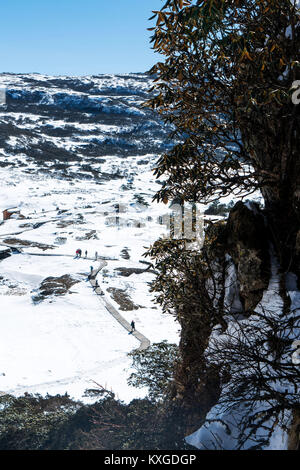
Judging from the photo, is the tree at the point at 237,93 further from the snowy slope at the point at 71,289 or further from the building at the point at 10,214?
the building at the point at 10,214

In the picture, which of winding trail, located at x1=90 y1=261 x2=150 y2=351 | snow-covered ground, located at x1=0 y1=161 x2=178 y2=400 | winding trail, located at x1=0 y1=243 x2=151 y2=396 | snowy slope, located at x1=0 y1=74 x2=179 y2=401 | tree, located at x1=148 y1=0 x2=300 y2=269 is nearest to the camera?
tree, located at x1=148 y1=0 x2=300 y2=269

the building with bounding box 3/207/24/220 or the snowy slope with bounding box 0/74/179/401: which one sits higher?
the building with bounding box 3/207/24/220

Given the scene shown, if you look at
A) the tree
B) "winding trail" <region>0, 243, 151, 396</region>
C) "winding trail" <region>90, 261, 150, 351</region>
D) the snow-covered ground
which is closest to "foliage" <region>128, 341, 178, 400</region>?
the snow-covered ground

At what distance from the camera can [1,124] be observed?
6978 inches

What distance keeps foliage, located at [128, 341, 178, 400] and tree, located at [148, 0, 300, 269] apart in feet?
25.0

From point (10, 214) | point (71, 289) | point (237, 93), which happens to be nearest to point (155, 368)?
point (237, 93)

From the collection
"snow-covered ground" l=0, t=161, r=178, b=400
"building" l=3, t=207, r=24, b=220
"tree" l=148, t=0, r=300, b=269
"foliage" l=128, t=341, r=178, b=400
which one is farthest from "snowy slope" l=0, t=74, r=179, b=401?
"tree" l=148, t=0, r=300, b=269

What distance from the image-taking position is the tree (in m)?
4.11

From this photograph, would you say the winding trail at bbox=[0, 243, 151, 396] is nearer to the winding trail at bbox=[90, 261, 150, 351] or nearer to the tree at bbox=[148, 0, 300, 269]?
the winding trail at bbox=[90, 261, 150, 351]

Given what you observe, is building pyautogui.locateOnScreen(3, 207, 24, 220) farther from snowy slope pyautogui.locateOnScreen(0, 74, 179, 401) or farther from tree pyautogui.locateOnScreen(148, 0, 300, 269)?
tree pyautogui.locateOnScreen(148, 0, 300, 269)

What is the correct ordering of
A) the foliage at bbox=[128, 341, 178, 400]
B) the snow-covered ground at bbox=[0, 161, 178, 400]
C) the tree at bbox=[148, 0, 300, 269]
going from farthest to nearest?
the snow-covered ground at bbox=[0, 161, 178, 400], the foliage at bbox=[128, 341, 178, 400], the tree at bbox=[148, 0, 300, 269]

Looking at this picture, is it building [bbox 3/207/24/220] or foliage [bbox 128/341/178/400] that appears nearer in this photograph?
foliage [bbox 128/341/178/400]

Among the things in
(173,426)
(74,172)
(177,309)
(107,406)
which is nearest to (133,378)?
(107,406)
